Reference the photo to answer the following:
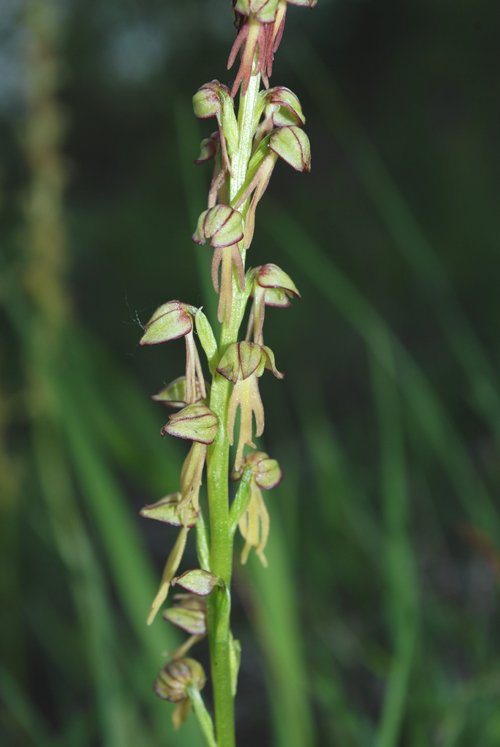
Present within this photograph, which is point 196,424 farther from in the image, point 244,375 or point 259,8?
point 259,8

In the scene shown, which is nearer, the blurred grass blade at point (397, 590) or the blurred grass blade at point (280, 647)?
the blurred grass blade at point (397, 590)

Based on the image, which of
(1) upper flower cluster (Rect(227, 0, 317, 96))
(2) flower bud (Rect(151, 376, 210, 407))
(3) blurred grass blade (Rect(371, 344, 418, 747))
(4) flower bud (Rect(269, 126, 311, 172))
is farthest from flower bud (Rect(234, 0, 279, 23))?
(3) blurred grass blade (Rect(371, 344, 418, 747))

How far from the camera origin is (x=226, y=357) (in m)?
0.62

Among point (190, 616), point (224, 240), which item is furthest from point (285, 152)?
point (190, 616)

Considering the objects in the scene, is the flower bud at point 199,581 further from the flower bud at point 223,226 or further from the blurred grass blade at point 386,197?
the blurred grass blade at point 386,197

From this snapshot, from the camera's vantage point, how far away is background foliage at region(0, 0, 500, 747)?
122 cm

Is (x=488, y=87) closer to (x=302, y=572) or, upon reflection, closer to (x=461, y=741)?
(x=302, y=572)

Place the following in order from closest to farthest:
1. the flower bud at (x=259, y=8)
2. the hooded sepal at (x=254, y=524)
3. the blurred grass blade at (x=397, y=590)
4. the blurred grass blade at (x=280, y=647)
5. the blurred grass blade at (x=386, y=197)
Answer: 1. the flower bud at (x=259, y=8)
2. the hooded sepal at (x=254, y=524)
3. the blurred grass blade at (x=397, y=590)
4. the blurred grass blade at (x=280, y=647)
5. the blurred grass blade at (x=386, y=197)

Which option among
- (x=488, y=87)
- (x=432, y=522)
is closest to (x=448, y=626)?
(x=432, y=522)

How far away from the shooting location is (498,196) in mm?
7172

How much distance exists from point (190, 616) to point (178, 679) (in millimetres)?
74

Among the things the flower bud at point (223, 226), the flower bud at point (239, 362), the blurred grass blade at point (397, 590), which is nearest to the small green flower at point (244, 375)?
the flower bud at point (239, 362)

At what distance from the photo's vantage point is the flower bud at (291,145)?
0.64m

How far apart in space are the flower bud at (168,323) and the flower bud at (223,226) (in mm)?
90
